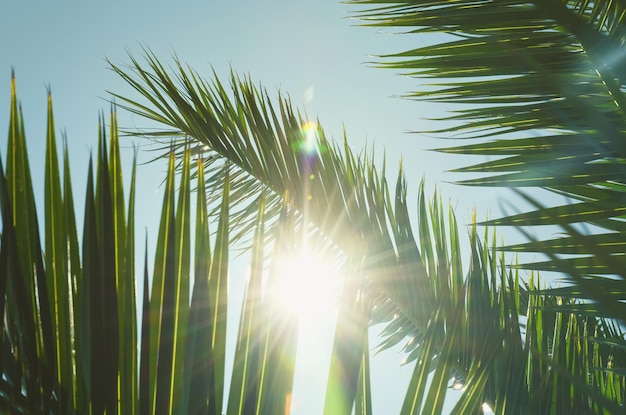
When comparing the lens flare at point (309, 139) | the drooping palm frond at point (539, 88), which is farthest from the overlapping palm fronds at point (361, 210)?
the drooping palm frond at point (539, 88)

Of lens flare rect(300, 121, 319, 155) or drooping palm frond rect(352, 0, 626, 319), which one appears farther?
lens flare rect(300, 121, 319, 155)

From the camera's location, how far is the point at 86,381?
50 cm

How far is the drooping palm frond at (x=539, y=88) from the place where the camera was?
34.8 inches

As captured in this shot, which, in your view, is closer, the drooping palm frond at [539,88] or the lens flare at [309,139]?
the drooping palm frond at [539,88]

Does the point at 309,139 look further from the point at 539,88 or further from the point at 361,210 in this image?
the point at 539,88

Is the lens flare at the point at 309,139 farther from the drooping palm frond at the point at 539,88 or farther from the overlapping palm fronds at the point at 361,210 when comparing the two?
the drooping palm frond at the point at 539,88

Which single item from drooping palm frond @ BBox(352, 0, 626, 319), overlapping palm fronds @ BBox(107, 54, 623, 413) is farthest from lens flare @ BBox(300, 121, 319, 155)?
drooping palm frond @ BBox(352, 0, 626, 319)

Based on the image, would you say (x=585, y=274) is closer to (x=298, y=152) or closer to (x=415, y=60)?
(x=415, y=60)

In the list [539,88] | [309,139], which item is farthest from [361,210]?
[539,88]

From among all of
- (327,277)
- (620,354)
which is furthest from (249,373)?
(620,354)

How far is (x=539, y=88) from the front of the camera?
105 centimetres

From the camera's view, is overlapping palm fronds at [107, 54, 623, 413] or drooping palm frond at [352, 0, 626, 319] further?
overlapping palm fronds at [107, 54, 623, 413]

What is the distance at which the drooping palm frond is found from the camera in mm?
884

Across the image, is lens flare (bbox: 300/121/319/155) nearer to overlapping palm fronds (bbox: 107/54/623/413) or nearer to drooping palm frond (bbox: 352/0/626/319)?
overlapping palm fronds (bbox: 107/54/623/413)
